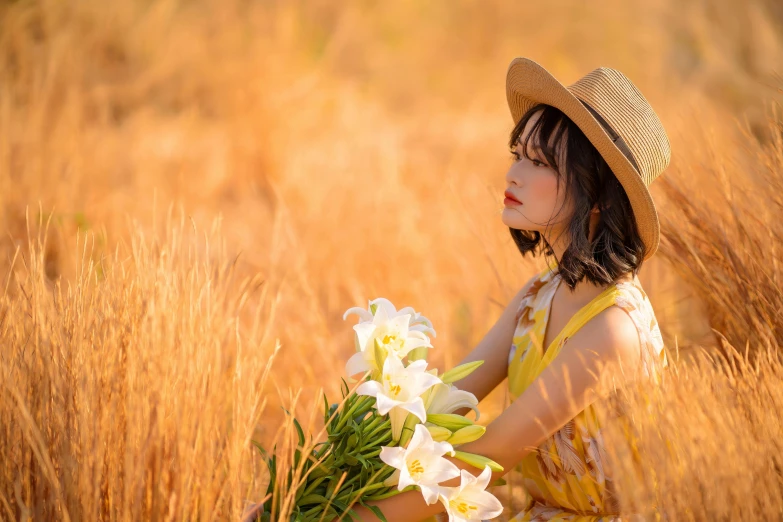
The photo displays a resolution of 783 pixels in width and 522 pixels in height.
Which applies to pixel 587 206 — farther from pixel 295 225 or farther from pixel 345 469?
pixel 295 225

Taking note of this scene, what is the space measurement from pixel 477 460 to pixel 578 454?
25 cm

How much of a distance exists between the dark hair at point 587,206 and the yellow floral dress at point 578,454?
1.9 inches

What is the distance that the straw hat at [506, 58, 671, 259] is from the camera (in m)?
1.24

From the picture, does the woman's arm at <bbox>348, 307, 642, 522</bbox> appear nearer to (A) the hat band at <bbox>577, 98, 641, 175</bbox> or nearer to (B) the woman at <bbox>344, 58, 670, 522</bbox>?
(B) the woman at <bbox>344, 58, 670, 522</bbox>

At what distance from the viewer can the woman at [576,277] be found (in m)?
1.15

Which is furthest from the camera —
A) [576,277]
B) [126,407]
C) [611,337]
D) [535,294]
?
[535,294]

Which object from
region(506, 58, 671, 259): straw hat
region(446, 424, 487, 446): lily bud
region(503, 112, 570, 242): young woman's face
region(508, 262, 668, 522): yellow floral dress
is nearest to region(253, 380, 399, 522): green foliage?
region(446, 424, 487, 446): lily bud

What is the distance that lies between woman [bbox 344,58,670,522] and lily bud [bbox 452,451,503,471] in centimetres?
3

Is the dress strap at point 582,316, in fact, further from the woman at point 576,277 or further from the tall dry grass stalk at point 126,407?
the tall dry grass stalk at point 126,407

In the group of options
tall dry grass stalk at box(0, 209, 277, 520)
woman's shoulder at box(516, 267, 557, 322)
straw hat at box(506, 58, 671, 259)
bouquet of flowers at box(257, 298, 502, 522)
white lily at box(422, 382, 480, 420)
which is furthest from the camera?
woman's shoulder at box(516, 267, 557, 322)

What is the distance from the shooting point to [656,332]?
A: 4.24 ft

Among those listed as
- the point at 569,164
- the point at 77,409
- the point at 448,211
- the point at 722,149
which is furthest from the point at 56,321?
the point at 448,211

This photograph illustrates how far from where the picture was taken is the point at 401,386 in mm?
1062

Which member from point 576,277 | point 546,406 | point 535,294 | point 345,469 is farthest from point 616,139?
point 345,469
